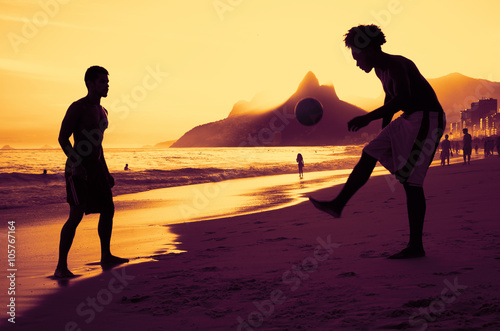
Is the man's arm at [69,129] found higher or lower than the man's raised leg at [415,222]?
higher

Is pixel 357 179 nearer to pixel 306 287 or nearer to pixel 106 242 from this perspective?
pixel 306 287

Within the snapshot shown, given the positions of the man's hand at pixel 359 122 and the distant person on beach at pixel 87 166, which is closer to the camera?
the man's hand at pixel 359 122

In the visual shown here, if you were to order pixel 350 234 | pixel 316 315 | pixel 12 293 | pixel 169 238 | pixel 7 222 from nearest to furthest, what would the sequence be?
pixel 316 315
pixel 12 293
pixel 350 234
pixel 169 238
pixel 7 222

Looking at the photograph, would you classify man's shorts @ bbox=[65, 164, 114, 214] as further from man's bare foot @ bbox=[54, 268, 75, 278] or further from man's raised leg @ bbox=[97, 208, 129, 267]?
man's bare foot @ bbox=[54, 268, 75, 278]

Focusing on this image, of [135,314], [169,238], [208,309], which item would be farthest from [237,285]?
[169,238]

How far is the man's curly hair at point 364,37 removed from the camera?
12.7 ft

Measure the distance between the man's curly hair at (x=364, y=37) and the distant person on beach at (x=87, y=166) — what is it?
8.35 feet

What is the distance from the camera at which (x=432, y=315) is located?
249cm

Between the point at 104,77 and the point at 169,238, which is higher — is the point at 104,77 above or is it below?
above

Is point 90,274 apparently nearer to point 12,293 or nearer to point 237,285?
point 12,293

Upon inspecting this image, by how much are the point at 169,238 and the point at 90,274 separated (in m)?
2.53

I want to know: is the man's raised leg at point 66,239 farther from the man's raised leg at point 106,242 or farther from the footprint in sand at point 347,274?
the footprint in sand at point 347,274

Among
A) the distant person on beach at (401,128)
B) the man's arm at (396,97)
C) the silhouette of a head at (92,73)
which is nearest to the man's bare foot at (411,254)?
the distant person on beach at (401,128)

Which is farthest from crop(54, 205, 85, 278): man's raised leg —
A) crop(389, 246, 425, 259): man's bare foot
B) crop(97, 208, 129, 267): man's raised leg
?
crop(389, 246, 425, 259): man's bare foot
